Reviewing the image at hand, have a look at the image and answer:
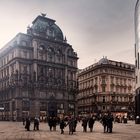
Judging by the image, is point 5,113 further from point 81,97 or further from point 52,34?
point 81,97

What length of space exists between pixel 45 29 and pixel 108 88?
30.5 m

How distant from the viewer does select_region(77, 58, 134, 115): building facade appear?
10338 cm

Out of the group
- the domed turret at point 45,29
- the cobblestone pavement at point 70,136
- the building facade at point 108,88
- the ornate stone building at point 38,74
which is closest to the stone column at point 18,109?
the ornate stone building at point 38,74

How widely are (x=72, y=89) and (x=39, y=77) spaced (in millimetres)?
11660

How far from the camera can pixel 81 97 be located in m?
116

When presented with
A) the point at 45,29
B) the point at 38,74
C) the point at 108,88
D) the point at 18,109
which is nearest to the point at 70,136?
the point at 18,109

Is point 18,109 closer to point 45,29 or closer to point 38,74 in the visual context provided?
point 38,74

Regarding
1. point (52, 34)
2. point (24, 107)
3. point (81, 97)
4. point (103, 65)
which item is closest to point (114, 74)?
point (103, 65)

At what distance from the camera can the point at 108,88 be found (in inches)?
4099

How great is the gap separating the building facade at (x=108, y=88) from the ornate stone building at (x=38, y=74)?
14.1 metres

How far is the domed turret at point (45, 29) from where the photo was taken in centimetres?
8632

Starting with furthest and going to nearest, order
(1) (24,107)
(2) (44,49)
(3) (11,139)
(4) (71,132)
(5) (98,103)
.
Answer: (5) (98,103)
(2) (44,49)
(1) (24,107)
(4) (71,132)
(3) (11,139)

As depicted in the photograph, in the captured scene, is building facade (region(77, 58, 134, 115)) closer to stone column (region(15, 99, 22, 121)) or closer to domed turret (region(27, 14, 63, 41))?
domed turret (region(27, 14, 63, 41))

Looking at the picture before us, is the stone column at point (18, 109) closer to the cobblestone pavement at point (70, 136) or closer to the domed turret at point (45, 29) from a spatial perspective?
the domed turret at point (45, 29)
